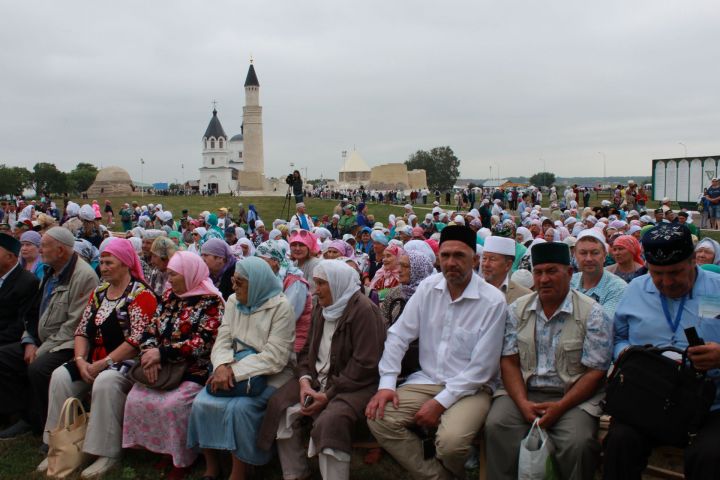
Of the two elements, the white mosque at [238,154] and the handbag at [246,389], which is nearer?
the handbag at [246,389]

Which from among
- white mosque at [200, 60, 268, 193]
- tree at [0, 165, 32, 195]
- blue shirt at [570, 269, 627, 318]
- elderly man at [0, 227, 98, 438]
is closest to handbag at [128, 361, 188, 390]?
elderly man at [0, 227, 98, 438]

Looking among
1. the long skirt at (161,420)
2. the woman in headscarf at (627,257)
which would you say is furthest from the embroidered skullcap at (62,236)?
the woman in headscarf at (627,257)

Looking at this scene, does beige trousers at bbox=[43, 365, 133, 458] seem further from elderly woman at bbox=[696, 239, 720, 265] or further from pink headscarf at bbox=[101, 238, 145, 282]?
elderly woman at bbox=[696, 239, 720, 265]

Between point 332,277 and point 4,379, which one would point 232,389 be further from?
point 4,379

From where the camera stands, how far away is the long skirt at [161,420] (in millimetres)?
4328

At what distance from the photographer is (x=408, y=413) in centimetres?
372

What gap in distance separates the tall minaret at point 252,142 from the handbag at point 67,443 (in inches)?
2571

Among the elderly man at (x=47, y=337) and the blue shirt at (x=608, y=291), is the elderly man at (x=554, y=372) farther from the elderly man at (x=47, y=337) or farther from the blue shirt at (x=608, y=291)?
the elderly man at (x=47, y=337)

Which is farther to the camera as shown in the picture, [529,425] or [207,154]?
[207,154]

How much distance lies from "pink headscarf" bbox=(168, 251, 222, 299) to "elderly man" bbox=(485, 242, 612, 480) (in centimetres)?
243

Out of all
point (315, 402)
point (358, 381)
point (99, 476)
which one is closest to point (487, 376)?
point (358, 381)

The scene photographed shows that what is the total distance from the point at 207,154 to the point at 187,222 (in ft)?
258

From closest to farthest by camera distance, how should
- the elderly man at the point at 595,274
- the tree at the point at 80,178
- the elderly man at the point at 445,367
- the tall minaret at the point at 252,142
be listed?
the elderly man at the point at 445,367, the elderly man at the point at 595,274, the tall minaret at the point at 252,142, the tree at the point at 80,178

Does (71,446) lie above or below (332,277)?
below
